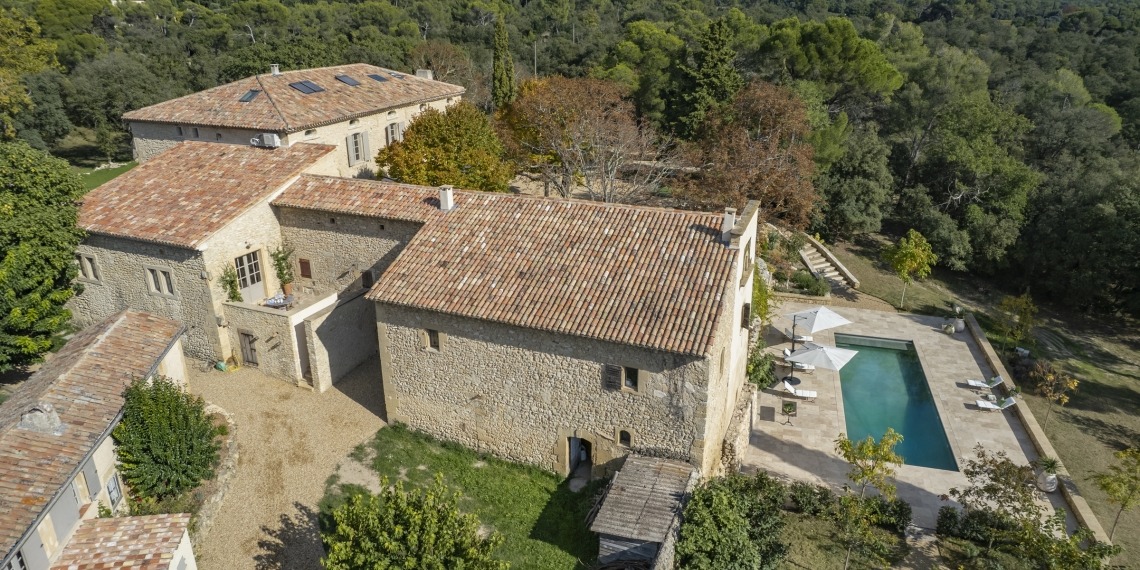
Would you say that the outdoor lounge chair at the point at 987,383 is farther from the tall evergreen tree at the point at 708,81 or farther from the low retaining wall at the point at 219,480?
the low retaining wall at the point at 219,480

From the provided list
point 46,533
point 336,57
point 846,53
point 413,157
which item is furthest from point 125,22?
point 46,533

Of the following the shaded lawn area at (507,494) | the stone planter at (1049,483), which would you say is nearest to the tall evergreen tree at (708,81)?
the stone planter at (1049,483)

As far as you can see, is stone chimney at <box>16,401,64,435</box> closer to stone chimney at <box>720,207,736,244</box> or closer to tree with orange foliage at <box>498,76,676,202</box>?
stone chimney at <box>720,207,736,244</box>

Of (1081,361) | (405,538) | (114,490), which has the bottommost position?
(1081,361)

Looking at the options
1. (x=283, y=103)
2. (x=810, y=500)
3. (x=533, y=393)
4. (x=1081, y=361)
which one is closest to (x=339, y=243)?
(x=283, y=103)

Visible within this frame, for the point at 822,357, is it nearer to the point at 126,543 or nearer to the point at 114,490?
the point at 126,543

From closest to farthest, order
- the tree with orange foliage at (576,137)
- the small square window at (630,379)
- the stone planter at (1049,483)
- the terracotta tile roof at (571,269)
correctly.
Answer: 1. the terracotta tile roof at (571,269)
2. the small square window at (630,379)
3. the stone planter at (1049,483)
4. the tree with orange foliage at (576,137)

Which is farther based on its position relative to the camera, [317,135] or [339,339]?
[317,135]

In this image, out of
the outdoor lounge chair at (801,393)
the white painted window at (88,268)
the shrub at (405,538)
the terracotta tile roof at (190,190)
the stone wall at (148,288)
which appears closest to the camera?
the shrub at (405,538)
